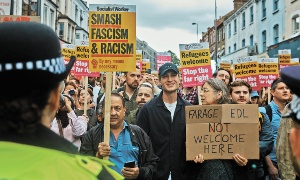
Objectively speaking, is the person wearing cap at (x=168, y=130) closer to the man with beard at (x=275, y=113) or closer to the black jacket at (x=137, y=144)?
the black jacket at (x=137, y=144)

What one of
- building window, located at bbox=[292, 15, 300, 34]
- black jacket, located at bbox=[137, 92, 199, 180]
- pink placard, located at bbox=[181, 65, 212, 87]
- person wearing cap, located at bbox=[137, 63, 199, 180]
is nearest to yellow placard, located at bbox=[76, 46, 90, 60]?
pink placard, located at bbox=[181, 65, 212, 87]

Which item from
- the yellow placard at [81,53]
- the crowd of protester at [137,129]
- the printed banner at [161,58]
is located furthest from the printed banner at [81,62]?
the printed banner at [161,58]

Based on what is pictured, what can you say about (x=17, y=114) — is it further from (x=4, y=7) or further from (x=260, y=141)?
(x=4, y=7)

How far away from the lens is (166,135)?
5.10 metres

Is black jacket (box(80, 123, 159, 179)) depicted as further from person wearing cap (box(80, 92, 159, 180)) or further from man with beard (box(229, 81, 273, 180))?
man with beard (box(229, 81, 273, 180))

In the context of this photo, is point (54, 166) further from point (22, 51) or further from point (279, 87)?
point (279, 87)

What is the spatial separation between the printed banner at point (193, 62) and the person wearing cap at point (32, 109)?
6490 millimetres

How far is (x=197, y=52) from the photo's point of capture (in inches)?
323

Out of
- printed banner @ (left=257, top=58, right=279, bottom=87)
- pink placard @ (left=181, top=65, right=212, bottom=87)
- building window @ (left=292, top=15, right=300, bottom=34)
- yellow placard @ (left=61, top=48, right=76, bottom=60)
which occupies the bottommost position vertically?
pink placard @ (left=181, top=65, right=212, bottom=87)

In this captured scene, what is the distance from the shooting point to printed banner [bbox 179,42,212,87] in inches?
311

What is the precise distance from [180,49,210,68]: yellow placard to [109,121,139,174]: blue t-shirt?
13.2 ft

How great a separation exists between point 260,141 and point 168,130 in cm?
106

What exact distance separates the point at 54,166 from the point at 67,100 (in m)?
4.40

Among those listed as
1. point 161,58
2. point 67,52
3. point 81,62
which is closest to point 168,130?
point 81,62
